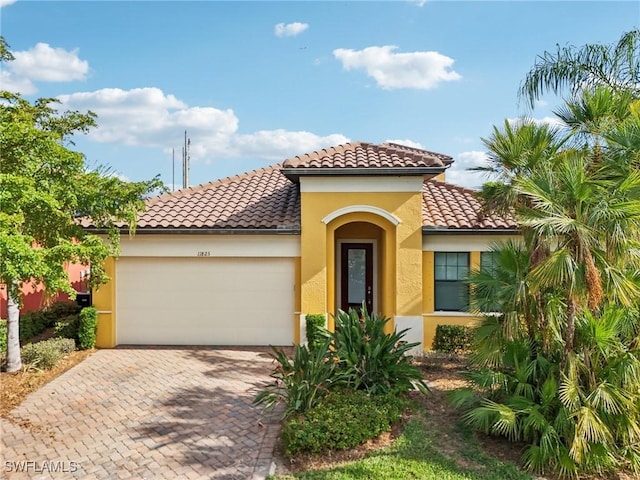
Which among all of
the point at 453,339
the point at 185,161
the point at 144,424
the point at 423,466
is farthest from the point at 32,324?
the point at 185,161

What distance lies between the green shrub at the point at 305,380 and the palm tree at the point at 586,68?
9.01 metres

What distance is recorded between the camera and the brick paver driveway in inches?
240

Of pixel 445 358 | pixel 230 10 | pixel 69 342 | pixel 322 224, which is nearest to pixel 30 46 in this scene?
pixel 230 10

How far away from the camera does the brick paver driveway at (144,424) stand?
20.0 ft

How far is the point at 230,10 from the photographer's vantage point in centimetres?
1111

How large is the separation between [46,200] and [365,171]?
7947mm

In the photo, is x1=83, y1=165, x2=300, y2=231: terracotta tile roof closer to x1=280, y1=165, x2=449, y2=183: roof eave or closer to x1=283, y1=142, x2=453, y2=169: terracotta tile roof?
x1=280, y1=165, x2=449, y2=183: roof eave

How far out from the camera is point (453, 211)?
13.4m

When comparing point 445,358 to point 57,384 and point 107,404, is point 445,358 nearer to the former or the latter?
point 107,404

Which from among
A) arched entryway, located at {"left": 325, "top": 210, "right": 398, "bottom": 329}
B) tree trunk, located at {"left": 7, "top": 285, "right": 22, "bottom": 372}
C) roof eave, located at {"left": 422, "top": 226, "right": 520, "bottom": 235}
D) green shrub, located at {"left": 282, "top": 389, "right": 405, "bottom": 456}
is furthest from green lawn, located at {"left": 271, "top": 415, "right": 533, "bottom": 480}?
tree trunk, located at {"left": 7, "top": 285, "right": 22, "bottom": 372}

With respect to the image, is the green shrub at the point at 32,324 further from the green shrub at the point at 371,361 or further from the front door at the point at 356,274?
the green shrub at the point at 371,361

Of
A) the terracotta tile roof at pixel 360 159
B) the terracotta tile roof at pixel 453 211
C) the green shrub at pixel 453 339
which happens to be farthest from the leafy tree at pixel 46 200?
the green shrub at pixel 453 339

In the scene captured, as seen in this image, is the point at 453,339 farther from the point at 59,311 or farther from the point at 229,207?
the point at 59,311

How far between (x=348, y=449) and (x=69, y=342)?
373 inches
